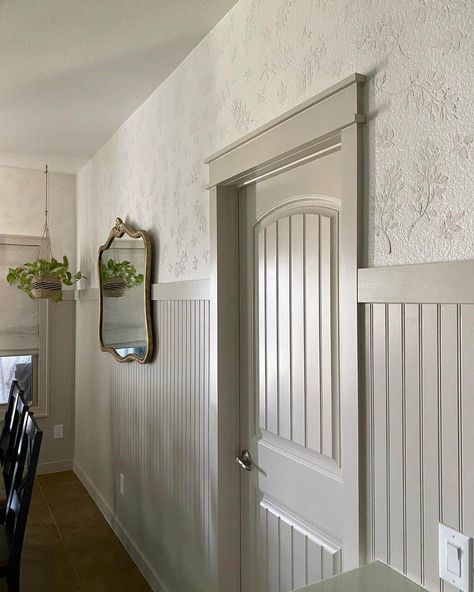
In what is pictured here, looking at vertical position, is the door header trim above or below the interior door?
above

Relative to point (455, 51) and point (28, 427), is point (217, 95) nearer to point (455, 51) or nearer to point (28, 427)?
point (455, 51)

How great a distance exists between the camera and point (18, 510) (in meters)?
1.91

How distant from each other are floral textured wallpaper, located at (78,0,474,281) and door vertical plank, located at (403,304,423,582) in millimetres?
168

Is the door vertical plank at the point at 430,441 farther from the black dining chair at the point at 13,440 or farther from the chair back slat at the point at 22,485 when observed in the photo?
the black dining chair at the point at 13,440

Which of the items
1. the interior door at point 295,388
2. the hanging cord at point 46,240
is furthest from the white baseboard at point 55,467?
the interior door at point 295,388

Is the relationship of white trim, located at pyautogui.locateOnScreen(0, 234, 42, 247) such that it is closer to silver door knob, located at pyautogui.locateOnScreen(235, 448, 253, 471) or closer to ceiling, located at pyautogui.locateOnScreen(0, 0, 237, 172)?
ceiling, located at pyautogui.locateOnScreen(0, 0, 237, 172)

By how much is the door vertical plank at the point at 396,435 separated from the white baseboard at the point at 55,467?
3704 mm

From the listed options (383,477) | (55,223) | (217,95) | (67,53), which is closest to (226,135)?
(217,95)

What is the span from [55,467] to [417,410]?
389cm

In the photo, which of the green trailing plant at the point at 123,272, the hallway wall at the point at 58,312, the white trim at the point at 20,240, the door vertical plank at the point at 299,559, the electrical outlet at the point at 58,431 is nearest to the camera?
the door vertical plank at the point at 299,559

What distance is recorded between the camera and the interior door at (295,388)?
1475mm

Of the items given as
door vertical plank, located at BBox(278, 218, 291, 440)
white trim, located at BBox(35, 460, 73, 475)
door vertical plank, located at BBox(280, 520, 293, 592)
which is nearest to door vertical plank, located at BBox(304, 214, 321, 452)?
door vertical plank, located at BBox(278, 218, 291, 440)

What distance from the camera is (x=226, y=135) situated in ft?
6.38

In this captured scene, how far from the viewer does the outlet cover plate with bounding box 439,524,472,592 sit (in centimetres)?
99
